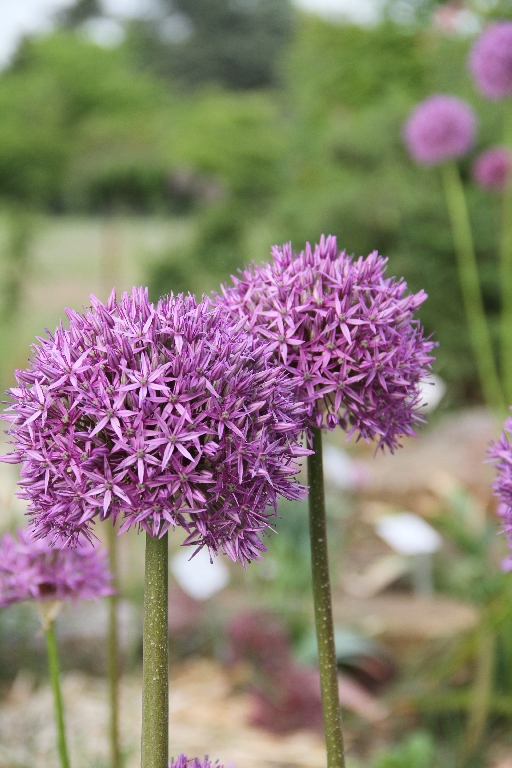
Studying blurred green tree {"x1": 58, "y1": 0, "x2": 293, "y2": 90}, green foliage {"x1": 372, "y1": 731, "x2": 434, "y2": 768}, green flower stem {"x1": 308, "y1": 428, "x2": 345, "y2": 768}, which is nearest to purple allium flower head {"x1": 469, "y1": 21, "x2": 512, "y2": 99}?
green foliage {"x1": 372, "y1": 731, "x2": 434, "y2": 768}

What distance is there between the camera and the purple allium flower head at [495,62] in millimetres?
4562

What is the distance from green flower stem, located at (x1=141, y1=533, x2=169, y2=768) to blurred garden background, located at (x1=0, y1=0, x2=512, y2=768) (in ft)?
6.30

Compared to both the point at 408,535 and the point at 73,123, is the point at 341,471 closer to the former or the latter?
the point at 408,535

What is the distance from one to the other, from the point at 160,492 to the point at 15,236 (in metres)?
10.1

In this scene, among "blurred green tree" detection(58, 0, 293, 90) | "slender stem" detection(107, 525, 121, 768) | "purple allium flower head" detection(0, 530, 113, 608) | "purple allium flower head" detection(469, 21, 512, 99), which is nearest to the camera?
"purple allium flower head" detection(0, 530, 113, 608)

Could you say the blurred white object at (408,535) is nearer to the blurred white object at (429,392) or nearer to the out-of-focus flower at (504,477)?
the blurred white object at (429,392)

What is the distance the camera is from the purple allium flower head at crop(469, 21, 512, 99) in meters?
4.56

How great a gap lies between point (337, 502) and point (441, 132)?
335 centimetres

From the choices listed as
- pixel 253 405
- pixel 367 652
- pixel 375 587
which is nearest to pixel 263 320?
pixel 253 405

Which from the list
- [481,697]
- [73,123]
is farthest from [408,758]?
[73,123]

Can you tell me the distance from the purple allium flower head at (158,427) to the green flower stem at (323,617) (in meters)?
0.16

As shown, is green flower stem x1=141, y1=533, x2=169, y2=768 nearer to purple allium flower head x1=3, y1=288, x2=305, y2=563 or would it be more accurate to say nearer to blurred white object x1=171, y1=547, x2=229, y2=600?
purple allium flower head x1=3, y1=288, x2=305, y2=563

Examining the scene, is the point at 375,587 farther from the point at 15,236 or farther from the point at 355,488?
the point at 15,236

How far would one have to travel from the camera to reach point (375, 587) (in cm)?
583
